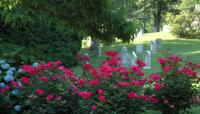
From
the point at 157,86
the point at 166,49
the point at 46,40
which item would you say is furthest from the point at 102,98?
the point at 166,49

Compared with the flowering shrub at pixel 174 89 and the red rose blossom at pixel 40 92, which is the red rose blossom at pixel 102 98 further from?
the flowering shrub at pixel 174 89

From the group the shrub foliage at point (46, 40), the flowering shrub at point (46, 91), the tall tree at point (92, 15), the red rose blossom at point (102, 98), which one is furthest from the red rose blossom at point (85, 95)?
the shrub foliage at point (46, 40)

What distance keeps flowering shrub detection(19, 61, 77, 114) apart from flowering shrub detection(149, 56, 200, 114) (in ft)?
5.04

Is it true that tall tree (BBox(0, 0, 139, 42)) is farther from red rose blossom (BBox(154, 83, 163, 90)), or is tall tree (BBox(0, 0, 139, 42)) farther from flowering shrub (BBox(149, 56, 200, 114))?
flowering shrub (BBox(149, 56, 200, 114))

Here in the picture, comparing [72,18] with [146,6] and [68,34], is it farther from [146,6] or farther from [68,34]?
[146,6]

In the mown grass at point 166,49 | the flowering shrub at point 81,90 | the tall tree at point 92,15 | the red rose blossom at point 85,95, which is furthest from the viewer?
the mown grass at point 166,49

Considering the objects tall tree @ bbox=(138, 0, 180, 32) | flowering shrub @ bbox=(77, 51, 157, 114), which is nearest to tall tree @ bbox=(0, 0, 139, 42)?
flowering shrub @ bbox=(77, 51, 157, 114)

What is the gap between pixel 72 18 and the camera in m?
2.84

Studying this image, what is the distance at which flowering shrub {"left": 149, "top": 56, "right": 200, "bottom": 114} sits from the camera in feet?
24.8

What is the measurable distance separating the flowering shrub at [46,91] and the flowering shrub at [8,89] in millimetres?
134

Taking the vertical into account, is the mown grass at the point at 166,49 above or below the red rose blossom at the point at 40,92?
below

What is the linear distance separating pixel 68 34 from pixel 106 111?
11.8m

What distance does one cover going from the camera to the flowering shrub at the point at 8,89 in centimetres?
681

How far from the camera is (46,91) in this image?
6.61m
